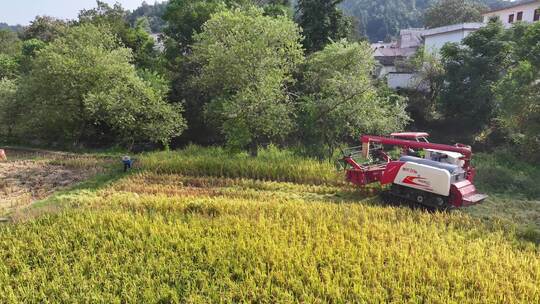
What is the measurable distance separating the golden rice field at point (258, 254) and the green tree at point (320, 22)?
14.0 metres

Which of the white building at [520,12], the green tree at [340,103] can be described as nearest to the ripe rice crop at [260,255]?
the green tree at [340,103]

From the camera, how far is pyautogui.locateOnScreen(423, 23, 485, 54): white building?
27.8 m

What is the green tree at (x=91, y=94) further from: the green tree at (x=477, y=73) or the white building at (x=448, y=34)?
the white building at (x=448, y=34)

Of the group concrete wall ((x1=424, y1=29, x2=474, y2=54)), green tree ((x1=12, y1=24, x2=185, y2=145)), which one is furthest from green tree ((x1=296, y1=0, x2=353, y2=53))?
concrete wall ((x1=424, y1=29, x2=474, y2=54))

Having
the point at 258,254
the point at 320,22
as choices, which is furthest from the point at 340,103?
the point at 320,22

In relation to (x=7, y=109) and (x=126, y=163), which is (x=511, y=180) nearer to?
(x=126, y=163)

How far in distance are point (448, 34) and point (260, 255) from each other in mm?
27525

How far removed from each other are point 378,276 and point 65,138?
60.6 feet

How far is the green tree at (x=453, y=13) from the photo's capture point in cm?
4066

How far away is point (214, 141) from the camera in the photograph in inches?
837

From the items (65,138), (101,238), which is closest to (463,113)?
(101,238)

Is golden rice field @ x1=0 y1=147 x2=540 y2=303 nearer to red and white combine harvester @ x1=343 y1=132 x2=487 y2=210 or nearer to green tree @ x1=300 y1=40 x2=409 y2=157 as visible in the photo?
red and white combine harvester @ x1=343 y1=132 x2=487 y2=210

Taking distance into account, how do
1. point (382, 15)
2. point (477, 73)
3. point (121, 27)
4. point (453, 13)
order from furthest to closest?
point (382, 15), point (453, 13), point (121, 27), point (477, 73)

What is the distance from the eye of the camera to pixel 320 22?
22.1 metres
